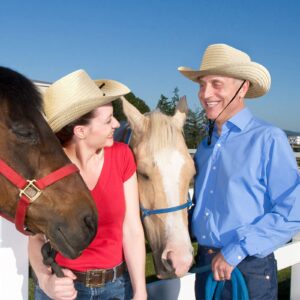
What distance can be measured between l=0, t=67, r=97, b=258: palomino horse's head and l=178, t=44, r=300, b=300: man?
0.73 meters

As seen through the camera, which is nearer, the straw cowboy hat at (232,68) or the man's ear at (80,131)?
the man's ear at (80,131)

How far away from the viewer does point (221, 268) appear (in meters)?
2.05

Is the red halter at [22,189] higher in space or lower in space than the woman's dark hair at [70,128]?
lower

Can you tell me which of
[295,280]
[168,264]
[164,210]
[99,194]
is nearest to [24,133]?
[99,194]

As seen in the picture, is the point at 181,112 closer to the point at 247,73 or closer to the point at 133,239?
the point at 247,73

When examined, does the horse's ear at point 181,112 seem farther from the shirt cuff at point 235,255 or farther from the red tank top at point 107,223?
the shirt cuff at point 235,255

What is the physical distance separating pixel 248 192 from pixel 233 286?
0.51m

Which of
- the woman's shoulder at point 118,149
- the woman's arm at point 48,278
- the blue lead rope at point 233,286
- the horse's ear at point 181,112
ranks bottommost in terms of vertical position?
the blue lead rope at point 233,286

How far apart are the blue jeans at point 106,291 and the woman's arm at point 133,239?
0.07 m

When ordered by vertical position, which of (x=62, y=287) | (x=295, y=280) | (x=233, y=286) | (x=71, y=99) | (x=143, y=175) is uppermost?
(x=71, y=99)

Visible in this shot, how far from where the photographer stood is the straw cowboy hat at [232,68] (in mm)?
2262

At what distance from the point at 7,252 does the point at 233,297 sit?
1223 millimetres

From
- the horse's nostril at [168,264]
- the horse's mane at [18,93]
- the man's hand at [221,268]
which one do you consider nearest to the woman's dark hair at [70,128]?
the horse's mane at [18,93]

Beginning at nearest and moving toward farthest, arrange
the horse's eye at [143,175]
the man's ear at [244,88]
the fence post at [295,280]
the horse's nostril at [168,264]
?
1. the horse's nostril at [168,264]
2. the man's ear at [244,88]
3. the horse's eye at [143,175]
4. the fence post at [295,280]
